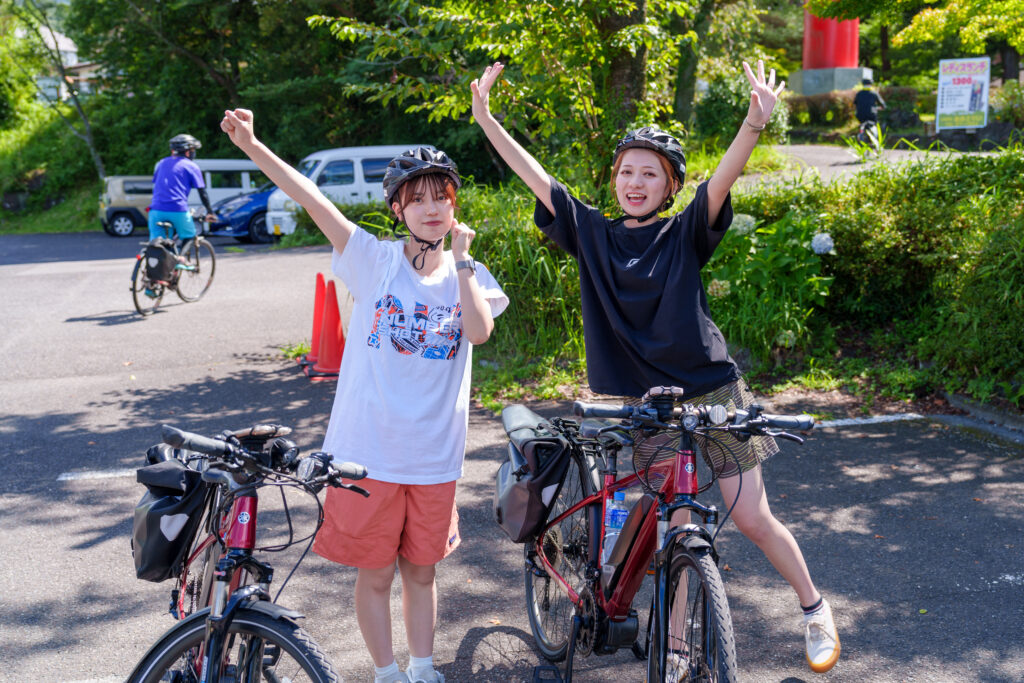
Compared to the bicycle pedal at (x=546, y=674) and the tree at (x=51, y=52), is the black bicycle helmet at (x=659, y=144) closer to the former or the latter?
the bicycle pedal at (x=546, y=674)

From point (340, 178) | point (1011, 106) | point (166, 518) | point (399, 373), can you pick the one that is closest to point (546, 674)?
point (399, 373)

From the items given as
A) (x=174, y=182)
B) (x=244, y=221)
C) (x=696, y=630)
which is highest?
(x=174, y=182)

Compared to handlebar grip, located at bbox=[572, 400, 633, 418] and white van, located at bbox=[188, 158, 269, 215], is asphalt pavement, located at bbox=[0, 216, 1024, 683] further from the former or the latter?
white van, located at bbox=[188, 158, 269, 215]

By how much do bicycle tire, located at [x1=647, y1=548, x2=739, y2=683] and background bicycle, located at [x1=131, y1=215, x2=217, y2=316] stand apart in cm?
918

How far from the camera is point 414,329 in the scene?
2.93 meters

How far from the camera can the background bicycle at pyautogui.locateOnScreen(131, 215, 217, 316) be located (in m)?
10.5

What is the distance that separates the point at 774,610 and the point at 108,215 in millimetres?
23801

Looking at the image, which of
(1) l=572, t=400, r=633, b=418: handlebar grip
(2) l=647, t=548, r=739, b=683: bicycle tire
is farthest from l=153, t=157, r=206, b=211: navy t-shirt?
(2) l=647, t=548, r=739, b=683: bicycle tire

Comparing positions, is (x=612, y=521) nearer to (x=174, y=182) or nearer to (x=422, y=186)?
(x=422, y=186)

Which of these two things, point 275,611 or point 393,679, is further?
point 393,679

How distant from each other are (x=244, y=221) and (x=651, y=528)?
733 inches

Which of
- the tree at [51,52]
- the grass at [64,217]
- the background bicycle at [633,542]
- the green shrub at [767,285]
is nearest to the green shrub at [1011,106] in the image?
the green shrub at [767,285]

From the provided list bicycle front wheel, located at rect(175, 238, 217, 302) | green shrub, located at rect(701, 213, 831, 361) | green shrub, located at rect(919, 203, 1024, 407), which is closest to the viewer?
green shrub, located at rect(919, 203, 1024, 407)

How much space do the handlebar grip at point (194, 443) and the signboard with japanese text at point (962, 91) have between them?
14.9 metres
